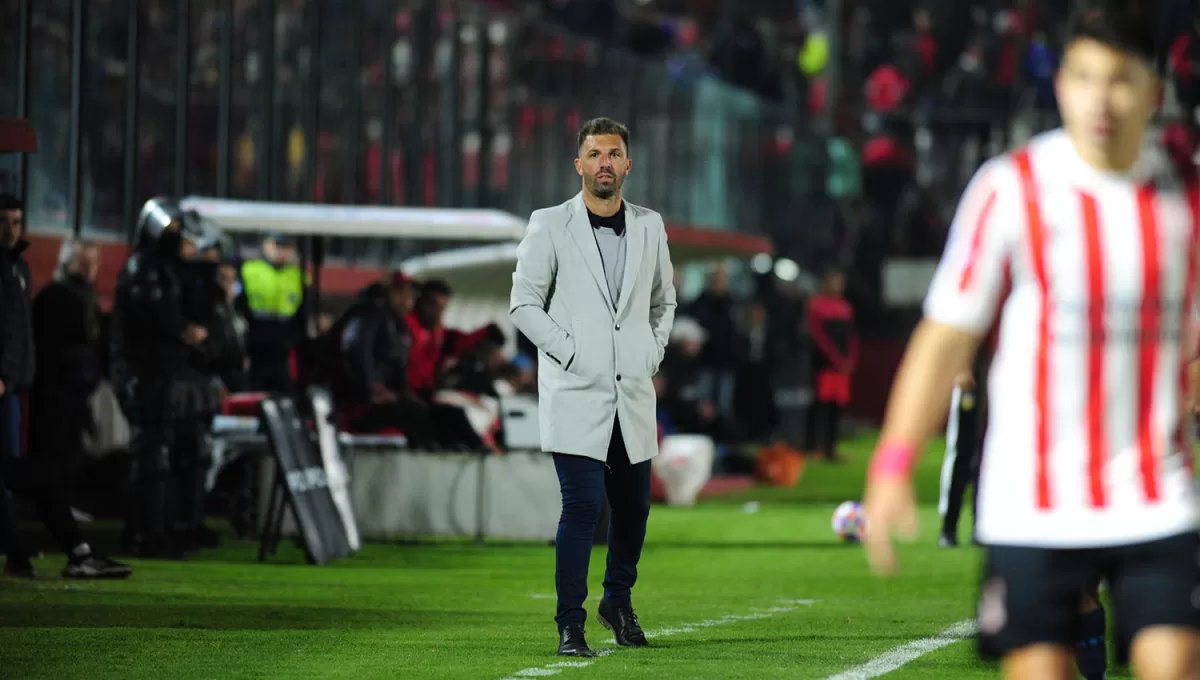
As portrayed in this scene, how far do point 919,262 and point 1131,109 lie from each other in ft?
90.0

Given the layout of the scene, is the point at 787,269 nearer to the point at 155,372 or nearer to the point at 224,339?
the point at 224,339

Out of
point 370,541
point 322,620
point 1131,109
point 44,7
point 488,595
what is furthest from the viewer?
point 44,7

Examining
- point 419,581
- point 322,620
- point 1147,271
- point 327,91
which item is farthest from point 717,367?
point 1147,271

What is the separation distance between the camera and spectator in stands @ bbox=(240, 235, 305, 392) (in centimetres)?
1719

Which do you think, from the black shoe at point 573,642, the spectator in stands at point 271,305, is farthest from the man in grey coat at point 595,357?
the spectator in stands at point 271,305

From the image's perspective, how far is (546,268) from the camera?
8.37 m

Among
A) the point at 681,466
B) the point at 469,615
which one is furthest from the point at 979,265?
the point at 681,466

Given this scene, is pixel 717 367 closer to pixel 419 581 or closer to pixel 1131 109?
pixel 419 581

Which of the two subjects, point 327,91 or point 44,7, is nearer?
point 44,7

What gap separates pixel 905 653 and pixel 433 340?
25.9 feet

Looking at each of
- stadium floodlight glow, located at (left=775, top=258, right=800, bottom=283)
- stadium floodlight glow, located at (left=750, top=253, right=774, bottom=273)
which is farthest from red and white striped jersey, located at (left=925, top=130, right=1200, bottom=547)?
stadium floodlight glow, located at (left=775, top=258, right=800, bottom=283)

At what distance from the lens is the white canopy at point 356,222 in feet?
49.1

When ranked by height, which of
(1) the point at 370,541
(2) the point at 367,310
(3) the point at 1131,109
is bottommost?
(1) the point at 370,541

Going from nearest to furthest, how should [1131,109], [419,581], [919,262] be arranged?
1. [1131,109]
2. [419,581]
3. [919,262]
